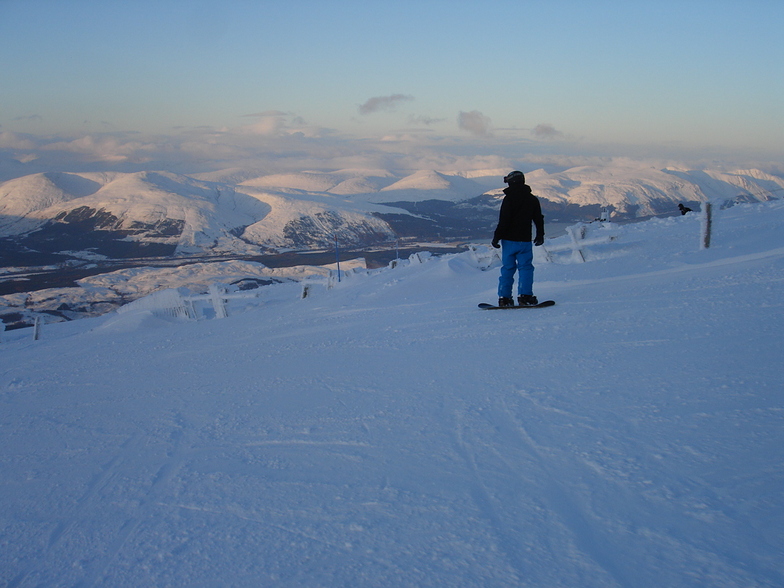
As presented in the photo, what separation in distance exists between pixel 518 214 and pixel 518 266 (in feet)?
2.28

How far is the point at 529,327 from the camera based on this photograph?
577 centimetres

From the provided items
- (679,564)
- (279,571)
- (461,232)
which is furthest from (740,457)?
(461,232)

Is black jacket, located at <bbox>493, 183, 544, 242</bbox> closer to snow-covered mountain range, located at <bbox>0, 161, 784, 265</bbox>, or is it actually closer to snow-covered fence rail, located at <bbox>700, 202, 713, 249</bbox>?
snow-covered fence rail, located at <bbox>700, 202, 713, 249</bbox>

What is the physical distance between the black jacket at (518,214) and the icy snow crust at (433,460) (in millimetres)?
1210

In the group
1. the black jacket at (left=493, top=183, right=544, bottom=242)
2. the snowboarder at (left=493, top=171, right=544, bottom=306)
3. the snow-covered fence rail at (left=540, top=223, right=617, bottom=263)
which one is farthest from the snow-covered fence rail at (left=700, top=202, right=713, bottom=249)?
the black jacket at (left=493, top=183, right=544, bottom=242)

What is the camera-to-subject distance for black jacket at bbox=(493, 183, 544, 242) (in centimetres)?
677

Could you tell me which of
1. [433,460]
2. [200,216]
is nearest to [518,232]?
[433,460]

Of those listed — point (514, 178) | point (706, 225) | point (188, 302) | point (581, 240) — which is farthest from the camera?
point (188, 302)

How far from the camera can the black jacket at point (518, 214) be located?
22.2ft

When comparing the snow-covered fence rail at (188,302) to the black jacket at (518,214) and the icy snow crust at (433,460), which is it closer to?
the icy snow crust at (433,460)

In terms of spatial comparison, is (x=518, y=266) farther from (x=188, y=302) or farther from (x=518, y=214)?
(x=188, y=302)

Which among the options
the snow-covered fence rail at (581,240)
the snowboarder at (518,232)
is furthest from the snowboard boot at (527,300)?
the snow-covered fence rail at (581,240)

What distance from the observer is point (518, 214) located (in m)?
6.80

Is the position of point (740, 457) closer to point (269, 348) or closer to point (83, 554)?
point (83, 554)
